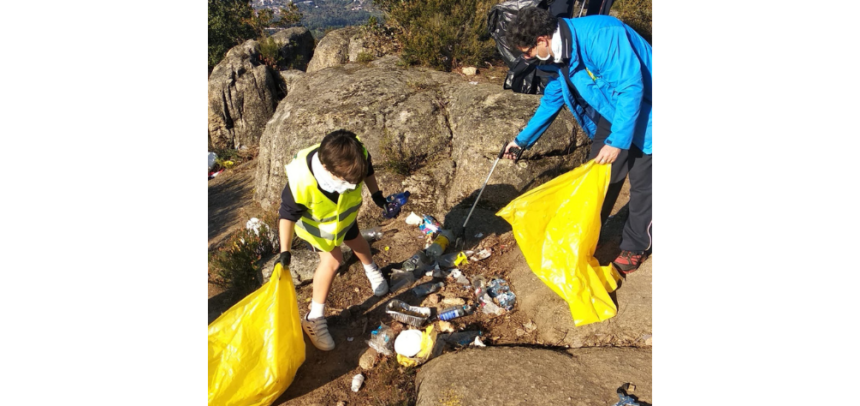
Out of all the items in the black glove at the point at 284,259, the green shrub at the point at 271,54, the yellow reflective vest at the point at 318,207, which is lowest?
the green shrub at the point at 271,54

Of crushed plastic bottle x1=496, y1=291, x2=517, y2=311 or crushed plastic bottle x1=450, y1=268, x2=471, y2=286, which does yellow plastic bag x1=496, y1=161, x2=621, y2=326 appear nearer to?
crushed plastic bottle x1=496, y1=291, x2=517, y2=311

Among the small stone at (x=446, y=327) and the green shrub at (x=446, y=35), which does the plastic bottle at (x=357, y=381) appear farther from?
the green shrub at (x=446, y=35)

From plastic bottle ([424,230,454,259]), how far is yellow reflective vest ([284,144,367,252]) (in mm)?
1224

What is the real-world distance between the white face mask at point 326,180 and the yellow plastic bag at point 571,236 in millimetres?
1139

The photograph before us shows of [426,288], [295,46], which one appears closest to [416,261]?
[426,288]

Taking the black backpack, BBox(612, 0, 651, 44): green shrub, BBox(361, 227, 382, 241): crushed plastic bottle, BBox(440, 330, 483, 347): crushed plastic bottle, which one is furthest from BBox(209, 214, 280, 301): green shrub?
BBox(612, 0, 651, 44): green shrub

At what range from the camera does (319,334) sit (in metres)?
3.15

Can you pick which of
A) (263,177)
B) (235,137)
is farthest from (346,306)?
(235,137)

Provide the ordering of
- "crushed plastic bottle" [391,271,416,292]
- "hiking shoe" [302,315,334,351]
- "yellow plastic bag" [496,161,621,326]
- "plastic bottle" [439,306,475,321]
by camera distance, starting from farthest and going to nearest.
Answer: "crushed plastic bottle" [391,271,416,292], "plastic bottle" [439,306,475,321], "hiking shoe" [302,315,334,351], "yellow plastic bag" [496,161,621,326]

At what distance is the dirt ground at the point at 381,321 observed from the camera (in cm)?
283

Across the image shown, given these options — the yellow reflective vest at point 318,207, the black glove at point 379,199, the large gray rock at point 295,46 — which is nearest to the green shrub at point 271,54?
the large gray rock at point 295,46

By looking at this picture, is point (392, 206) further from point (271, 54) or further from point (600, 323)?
point (271, 54)

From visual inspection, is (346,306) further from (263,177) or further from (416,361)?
Answer: (263,177)

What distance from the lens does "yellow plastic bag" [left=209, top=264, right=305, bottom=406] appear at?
2.53m
